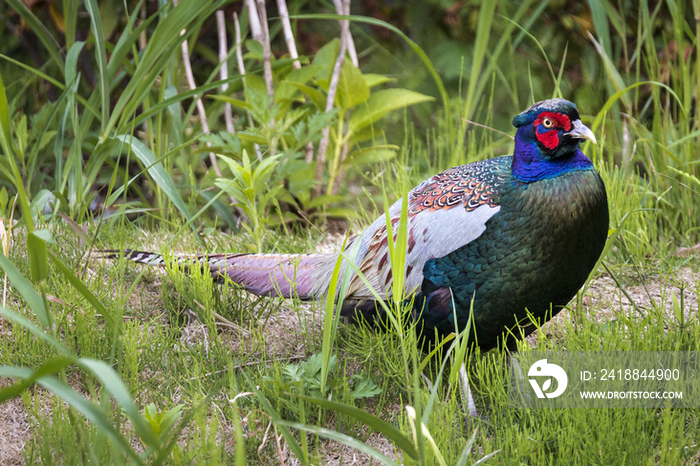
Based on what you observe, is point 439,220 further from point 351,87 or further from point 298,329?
point 351,87

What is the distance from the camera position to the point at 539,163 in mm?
1893

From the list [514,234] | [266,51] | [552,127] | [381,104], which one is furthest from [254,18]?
[514,234]

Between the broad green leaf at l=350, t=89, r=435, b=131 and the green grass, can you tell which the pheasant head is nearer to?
the green grass

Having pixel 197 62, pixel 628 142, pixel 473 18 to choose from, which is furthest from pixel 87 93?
pixel 628 142

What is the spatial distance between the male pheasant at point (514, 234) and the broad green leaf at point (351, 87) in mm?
1252

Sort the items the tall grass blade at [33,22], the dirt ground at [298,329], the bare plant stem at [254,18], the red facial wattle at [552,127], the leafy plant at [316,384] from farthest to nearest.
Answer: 1. the bare plant stem at [254,18]
2. the tall grass blade at [33,22]
3. the red facial wattle at [552,127]
4. the leafy plant at [316,384]
5. the dirt ground at [298,329]

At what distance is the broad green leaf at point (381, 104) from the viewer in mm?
3201

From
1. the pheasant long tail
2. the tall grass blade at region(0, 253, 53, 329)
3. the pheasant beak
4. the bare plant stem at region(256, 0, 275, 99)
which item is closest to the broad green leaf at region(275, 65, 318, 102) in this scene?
the bare plant stem at region(256, 0, 275, 99)

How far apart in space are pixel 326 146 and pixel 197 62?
1603 millimetres

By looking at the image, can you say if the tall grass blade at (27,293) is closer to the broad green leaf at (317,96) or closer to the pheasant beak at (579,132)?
the pheasant beak at (579,132)

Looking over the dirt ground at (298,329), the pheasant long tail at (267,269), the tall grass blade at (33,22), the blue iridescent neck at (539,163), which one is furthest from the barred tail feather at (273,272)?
the tall grass blade at (33,22)

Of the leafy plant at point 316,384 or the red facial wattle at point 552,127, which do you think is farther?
the red facial wattle at point 552,127

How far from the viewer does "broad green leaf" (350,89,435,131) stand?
3.20 meters

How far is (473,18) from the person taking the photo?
13.7ft
